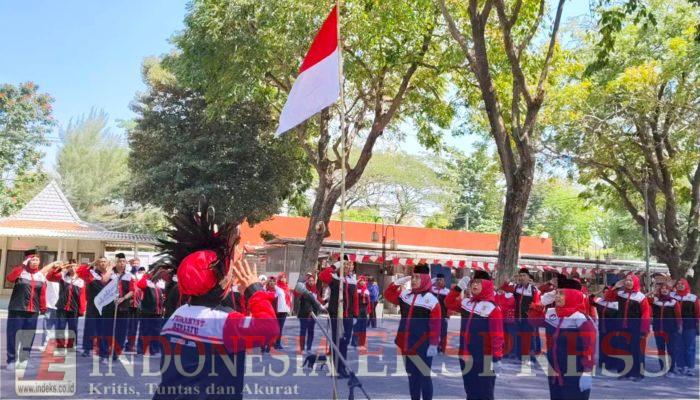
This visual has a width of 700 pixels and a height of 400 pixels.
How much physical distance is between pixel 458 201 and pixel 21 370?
50.8 metres

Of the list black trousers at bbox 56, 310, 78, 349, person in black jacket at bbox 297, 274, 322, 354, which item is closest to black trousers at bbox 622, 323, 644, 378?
person in black jacket at bbox 297, 274, 322, 354

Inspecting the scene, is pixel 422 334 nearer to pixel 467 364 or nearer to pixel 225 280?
pixel 467 364

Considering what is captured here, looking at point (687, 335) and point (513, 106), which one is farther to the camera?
point (513, 106)

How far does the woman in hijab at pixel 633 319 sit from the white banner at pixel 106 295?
29.6 feet

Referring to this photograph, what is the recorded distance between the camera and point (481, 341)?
7980mm

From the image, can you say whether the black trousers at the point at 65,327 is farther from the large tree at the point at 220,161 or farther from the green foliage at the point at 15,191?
the green foliage at the point at 15,191

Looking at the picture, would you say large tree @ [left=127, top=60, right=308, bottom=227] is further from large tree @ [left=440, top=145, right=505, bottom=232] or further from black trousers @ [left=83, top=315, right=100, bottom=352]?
large tree @ [left=440, top=145, right=505, bottom=232]

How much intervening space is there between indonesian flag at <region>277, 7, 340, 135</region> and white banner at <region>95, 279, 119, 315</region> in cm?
470

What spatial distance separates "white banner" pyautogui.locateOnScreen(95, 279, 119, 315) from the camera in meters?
11.2

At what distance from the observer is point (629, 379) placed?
1184cm

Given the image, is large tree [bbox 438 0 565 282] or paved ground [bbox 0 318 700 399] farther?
large tree [bbox 438 0 565 282]

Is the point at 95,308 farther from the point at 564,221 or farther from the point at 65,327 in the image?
the point at 564,221

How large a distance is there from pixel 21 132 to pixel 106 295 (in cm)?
2376

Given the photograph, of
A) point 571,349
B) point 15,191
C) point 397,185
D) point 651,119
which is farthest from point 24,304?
point 397,185
